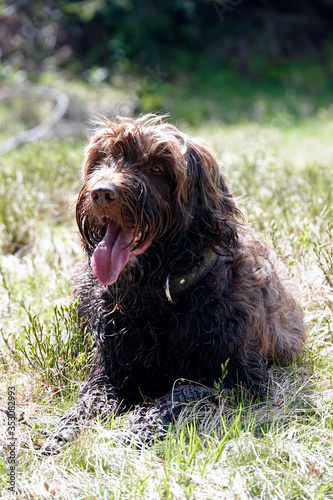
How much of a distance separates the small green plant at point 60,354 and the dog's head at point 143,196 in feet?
2.43

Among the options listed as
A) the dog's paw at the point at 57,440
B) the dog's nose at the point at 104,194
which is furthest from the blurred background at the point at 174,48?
the dog's paw at the point at 57,440

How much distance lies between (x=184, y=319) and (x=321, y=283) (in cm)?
163

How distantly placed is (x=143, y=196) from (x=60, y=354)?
4.48ft

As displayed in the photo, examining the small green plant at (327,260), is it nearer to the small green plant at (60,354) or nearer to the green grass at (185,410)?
the green grass at (185,410)

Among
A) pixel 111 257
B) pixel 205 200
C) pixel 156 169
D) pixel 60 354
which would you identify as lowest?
pixel 60 354

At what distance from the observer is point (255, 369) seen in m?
3.45

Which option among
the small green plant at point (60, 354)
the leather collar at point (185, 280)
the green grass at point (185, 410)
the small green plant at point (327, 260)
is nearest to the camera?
the green grass at point (185, 410)

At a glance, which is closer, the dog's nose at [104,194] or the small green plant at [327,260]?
the dog's nose at [104,194]

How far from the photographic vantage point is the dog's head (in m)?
3.09

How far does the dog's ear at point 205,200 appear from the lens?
3318 millimetres

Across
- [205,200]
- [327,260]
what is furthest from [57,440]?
[327,260]

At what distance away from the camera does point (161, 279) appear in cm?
330

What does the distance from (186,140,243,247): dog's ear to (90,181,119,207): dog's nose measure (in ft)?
1.51

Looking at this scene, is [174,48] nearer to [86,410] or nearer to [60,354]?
[60,354]
